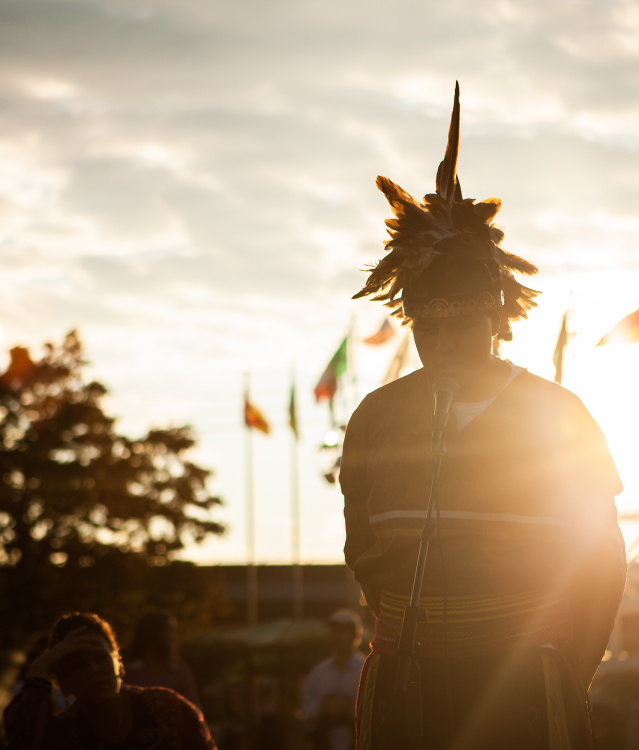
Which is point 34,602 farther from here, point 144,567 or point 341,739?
point 341,739

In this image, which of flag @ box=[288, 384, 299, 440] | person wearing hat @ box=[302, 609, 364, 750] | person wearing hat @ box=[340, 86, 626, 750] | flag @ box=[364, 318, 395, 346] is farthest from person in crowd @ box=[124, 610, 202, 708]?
Result: flag @ box=[288, 384, 299, 440]

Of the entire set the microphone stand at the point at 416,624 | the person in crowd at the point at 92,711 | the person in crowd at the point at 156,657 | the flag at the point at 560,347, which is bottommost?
the person in crowd at the point at 156,657

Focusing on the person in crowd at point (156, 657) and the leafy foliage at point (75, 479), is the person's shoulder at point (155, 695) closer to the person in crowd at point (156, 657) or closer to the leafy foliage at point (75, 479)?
the person in crowd at point (156, 657)

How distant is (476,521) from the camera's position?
121 inches

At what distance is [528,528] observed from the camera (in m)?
3.06

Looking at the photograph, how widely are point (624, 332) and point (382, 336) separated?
47.9 ft

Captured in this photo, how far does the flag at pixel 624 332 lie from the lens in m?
6.21

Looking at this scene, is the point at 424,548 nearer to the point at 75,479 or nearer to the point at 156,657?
the point at 156,657

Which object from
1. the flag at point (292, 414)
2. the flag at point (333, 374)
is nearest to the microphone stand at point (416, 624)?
the flag at point (333, 374)

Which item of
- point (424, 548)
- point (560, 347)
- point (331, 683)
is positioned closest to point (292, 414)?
point (331, 683)

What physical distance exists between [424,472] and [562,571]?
0.49 meters

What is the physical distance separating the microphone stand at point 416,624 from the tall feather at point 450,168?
33.8 inches

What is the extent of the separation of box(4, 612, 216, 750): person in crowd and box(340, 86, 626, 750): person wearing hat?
1874mm

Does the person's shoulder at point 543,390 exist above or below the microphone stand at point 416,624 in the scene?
above
